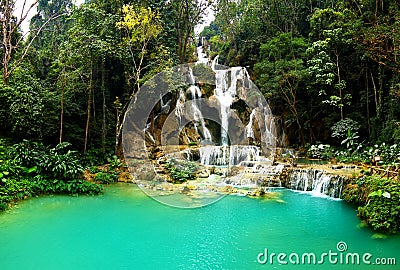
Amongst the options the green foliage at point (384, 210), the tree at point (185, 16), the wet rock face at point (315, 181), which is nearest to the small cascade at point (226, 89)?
the tree at point (185, 16)

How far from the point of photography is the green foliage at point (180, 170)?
A: 33.2 ft

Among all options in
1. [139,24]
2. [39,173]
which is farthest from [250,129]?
[39,173]

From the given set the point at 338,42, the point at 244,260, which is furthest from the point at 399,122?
the point at 244,260

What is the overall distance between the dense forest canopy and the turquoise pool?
410cm

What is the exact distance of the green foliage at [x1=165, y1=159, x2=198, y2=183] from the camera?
10120 millimetres

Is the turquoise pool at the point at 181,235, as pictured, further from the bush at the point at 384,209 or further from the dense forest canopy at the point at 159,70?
the dense forest canopy at the point at 159,70

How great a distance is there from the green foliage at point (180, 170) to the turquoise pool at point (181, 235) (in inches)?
86.3

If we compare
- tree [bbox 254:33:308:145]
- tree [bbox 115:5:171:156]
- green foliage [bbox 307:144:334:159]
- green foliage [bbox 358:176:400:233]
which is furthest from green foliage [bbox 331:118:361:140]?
tree [bbox 115:5:171:156]

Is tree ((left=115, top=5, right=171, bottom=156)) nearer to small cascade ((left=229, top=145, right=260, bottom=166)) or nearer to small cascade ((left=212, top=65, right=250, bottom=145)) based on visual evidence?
small cascade ((left=212, top=65, right=250, bottom=145))

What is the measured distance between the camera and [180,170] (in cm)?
1048

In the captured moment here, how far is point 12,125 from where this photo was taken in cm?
1009

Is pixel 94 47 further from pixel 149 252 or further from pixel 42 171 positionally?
pixel 149 252

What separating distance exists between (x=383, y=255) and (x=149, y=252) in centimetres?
377

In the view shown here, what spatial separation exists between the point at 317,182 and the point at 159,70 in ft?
22.8
